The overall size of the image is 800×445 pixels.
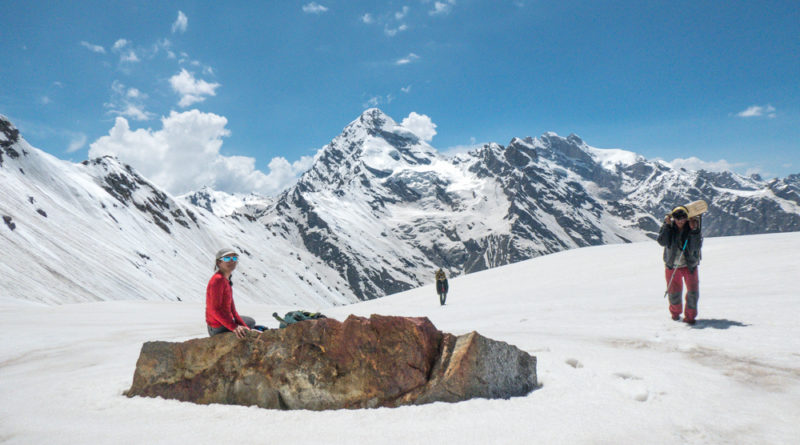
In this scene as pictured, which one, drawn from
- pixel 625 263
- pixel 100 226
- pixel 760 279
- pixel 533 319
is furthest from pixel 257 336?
pixel 100 226

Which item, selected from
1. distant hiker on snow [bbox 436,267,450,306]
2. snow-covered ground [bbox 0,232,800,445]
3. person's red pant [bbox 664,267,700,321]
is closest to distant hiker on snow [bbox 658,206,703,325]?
person's red pant [bbox 664,267,700,321]

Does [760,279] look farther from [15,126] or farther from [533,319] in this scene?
[15,126]

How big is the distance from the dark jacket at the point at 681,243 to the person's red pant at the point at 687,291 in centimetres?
15

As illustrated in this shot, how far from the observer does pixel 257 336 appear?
5.75 m

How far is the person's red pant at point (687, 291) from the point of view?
7.81 m

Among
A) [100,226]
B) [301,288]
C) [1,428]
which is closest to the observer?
[1,428]

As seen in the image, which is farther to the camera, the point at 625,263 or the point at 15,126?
the point at 15,126

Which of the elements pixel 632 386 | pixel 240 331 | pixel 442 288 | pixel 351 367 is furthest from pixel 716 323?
pixel 442 288

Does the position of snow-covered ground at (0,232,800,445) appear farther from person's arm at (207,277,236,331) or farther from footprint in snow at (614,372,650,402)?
person's arm at (207,277,236,331)

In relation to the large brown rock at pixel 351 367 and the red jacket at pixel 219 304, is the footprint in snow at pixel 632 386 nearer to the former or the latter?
the large brown rock at pixel 351 367

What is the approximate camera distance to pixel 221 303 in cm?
610

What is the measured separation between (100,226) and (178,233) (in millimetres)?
35250

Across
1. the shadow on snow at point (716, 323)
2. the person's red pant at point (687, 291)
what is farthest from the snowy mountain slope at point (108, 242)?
the shadow on snow at point (716, 323)

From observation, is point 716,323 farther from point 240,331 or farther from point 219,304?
point 219,304
